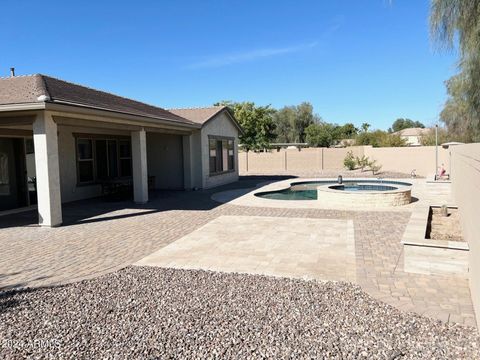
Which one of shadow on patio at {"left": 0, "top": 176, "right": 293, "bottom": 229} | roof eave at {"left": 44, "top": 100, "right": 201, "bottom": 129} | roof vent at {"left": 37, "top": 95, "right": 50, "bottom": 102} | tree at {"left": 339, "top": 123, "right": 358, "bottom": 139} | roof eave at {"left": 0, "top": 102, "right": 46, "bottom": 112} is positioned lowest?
shadow on patio at {"left": 0, "top": 176, "right": 293, "bottom": 229}

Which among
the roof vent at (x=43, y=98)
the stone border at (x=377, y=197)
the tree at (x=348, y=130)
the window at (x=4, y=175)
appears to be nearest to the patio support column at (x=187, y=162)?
the window at (x=4, y=175)

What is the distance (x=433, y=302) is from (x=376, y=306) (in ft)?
2.55

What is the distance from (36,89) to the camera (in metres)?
10.1

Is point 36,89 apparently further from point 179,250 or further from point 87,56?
point 87,56

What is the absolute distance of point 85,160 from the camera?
51.6 feet

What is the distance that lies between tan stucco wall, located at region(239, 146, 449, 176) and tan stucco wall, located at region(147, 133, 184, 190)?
14.0 m

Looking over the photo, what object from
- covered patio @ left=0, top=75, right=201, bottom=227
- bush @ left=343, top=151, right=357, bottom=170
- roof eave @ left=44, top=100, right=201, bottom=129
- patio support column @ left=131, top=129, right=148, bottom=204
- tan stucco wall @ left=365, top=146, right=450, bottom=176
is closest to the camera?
roof eave @ left=44, top=100, right=201, bottom=129

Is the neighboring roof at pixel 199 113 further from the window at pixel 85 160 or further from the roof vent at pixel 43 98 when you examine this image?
the roof vent at pixel 43 98

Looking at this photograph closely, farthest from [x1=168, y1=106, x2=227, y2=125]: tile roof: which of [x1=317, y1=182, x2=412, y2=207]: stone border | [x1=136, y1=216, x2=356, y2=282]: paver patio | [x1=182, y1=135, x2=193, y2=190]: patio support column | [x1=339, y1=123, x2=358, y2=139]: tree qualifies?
[x1=339, y1=123, x2=358, y2=139]: tree

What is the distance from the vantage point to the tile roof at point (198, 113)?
19048 millimetres

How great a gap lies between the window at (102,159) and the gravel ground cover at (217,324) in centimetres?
1141

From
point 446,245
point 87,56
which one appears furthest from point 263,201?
point 87,56

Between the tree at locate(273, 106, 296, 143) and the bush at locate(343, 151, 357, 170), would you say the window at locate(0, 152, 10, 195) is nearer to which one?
the bush at locate(343, 151, 357, 170)

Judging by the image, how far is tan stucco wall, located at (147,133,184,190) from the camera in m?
19.1
